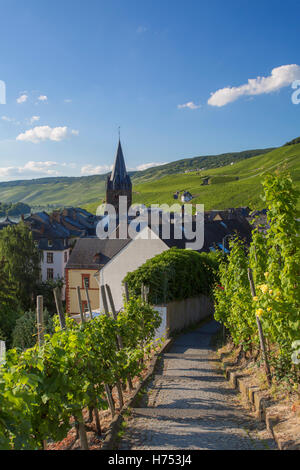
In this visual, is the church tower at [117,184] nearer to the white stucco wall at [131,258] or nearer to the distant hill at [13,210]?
the white stucco wall at [131,258]

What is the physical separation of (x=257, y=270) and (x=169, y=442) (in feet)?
14.4

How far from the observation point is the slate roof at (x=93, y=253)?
125 ft

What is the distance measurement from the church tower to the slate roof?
107 ft

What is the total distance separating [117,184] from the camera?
72.1 meters

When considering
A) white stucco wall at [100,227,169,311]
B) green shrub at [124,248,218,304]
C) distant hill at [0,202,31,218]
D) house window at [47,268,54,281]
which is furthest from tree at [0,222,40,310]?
distant hill at [0,202,31,218]

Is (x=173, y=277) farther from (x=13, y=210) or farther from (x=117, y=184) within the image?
(x=13, y=210)

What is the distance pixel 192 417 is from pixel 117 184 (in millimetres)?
67365

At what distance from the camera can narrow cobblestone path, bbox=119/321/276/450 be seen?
196 inches

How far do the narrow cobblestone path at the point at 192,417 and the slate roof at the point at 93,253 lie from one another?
28.3m

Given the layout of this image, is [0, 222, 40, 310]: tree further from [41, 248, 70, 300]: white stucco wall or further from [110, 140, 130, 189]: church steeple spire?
[110, 140, 130, 189]: church steeple spire

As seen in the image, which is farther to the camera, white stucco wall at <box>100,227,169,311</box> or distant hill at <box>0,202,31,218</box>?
distant hill at <box>0,202,31,218</box>

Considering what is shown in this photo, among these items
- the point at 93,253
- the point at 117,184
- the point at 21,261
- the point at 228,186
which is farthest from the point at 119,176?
the point at 228,186

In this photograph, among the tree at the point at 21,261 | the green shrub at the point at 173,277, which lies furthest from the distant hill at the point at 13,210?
the green shrub at the point at 173,277
